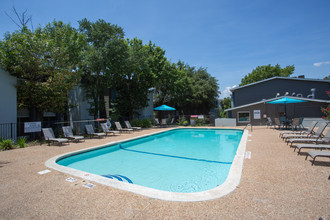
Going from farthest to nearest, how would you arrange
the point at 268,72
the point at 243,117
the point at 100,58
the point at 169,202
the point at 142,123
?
the point at 268,72
the point at 243,117
the point at 142,123
the point at 100,58
the point at 169,202

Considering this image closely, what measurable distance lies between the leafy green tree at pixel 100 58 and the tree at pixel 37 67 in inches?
99.0

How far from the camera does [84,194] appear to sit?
323 cm

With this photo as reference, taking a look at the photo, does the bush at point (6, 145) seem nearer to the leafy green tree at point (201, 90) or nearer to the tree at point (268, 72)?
the leafy green tree at point (201, 90)

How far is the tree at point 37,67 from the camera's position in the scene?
31.2 feet

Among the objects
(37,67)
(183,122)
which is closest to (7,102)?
(37,67)

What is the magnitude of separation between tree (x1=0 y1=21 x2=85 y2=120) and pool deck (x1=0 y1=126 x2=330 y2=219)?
7.17m

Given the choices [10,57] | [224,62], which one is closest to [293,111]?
[224,62]

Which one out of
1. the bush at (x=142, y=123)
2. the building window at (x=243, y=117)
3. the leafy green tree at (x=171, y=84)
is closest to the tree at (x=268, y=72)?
the leafy green tree at (x=171, y=84)

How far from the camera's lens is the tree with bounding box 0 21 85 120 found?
31.2 feet

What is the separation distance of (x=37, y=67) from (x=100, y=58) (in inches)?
176

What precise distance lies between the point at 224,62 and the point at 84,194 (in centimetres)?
2141

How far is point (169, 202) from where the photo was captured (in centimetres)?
284

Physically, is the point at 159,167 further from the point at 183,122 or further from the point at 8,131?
the point at 183,122

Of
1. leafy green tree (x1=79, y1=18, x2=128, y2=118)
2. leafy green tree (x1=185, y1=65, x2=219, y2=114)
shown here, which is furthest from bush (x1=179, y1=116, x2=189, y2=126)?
leafy green tree (x1=79, y1=18, x2=128, y2=118)
